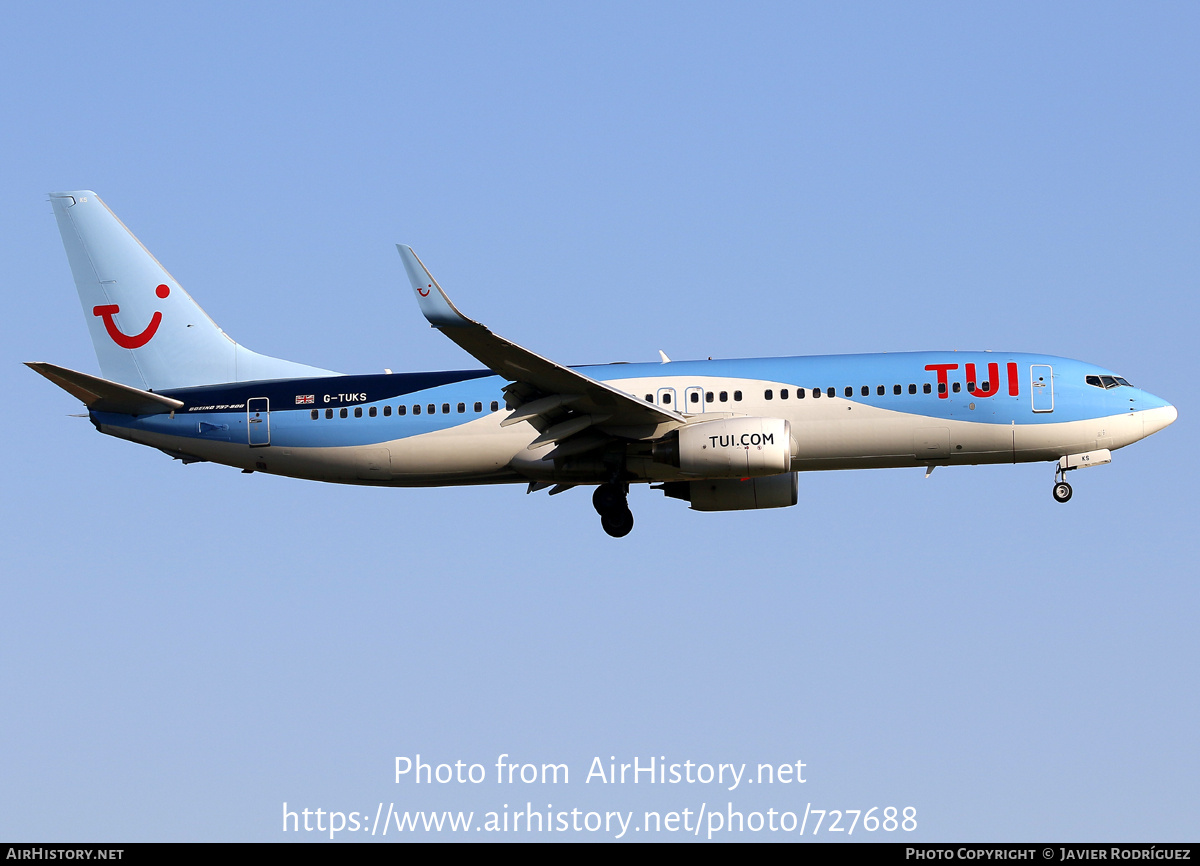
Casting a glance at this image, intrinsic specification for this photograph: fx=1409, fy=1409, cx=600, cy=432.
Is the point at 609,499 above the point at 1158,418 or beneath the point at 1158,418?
beneath

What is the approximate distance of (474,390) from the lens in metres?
37.0

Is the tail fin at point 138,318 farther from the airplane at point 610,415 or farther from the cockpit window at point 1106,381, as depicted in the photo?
the cockpit window at point 1106,381

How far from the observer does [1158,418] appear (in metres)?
35.6

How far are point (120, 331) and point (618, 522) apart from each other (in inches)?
596

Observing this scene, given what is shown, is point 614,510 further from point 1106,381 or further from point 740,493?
point 1106,381

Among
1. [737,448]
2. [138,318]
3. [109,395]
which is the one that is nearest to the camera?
[737,448]

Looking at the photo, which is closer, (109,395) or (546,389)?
(546,389)

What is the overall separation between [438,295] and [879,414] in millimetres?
11832

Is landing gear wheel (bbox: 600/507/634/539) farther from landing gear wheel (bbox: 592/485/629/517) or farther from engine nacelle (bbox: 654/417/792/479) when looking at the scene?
engine nacelle (bbox: 654/417/792/479)

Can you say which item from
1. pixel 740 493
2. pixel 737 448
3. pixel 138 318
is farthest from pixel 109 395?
pixel 740 493

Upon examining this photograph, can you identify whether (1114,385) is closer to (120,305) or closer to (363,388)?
(363,388)

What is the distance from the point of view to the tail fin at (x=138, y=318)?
39.4 meters

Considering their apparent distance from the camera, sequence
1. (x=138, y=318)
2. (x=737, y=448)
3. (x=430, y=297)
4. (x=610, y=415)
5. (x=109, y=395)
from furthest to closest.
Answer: (x=138, y=318) → (x=109, y=395) → (x=610, y=415) → (x=737, y=448) → (x=430, y=297)

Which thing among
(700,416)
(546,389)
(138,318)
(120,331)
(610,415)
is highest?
(138,318)
